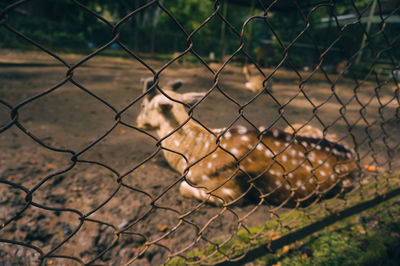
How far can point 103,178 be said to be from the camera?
2.90 metres

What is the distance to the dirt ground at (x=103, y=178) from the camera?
1.87 m

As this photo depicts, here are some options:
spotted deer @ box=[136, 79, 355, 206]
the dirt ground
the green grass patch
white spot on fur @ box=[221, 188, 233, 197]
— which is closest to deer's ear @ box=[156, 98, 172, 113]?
spotted deer @ box=[136, 79, 355, 206]

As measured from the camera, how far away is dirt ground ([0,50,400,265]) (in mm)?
1871

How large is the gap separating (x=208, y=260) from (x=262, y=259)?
364mm

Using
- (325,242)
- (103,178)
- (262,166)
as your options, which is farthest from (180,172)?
(325,242)

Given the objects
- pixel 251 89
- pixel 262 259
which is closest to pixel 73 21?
pixel 251 89

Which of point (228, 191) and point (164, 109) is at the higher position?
point (164, 109)

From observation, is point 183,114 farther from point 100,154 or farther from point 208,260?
point 208,260

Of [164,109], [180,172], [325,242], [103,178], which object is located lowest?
[325,242]

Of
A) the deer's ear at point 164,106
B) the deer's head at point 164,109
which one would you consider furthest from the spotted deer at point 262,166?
the deer's head at point 164,109

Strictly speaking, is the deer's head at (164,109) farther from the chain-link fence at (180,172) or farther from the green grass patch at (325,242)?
the green grass patch at (325,242)

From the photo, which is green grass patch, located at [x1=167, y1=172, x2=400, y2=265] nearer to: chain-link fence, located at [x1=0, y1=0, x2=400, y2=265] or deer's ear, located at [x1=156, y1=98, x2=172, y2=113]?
chain-link fence, located at [x1=0, y1=0, x2=400, y2=265]

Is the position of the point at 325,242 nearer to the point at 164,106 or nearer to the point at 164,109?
the point at 164,106

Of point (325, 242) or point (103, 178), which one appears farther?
point (103, 178)
